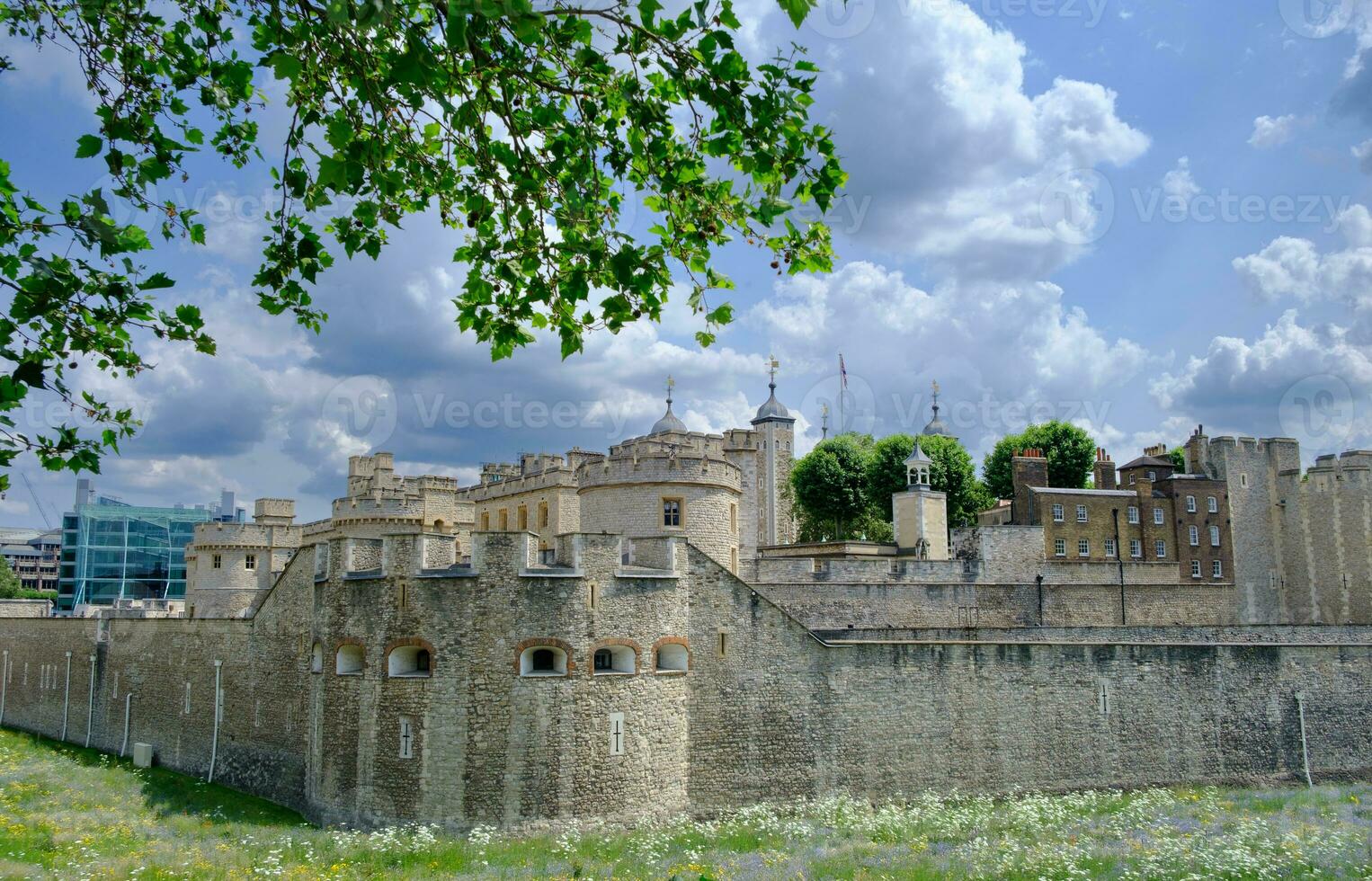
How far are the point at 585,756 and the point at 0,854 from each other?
9.80 metres

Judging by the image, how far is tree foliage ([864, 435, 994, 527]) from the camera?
171ft

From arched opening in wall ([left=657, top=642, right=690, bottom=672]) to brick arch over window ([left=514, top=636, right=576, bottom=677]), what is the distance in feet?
7.10

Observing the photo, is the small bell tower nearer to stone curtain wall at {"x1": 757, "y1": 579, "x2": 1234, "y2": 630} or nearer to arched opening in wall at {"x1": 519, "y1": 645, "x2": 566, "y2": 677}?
stone curtain wall at {"x1": 757, "y1": 579, "x2": 1234, "y2": 630}

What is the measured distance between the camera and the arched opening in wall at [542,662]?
19.9 metres

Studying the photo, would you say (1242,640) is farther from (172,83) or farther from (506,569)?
(172,83)

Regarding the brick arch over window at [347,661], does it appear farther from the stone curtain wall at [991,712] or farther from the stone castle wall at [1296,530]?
the stone castle wall at [1296,530]

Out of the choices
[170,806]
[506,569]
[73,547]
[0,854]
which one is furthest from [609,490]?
[73,547]

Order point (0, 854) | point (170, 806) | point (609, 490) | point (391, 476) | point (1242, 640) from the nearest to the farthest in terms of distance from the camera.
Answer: point (0, 854)
point (170, 806)
point (609, 490)
point (1242, 640)
point (391, 476)

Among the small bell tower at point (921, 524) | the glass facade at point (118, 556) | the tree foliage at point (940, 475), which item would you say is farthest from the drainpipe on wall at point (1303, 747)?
the glass facade at point (118, 556)

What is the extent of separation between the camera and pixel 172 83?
8.98 metres

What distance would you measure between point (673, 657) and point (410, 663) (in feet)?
17.7

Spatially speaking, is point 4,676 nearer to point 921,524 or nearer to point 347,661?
point 347,661


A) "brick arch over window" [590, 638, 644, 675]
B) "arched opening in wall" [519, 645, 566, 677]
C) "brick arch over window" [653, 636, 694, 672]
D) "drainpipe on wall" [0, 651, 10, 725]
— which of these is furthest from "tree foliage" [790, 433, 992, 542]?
"drainpipe on wall" [0, 651, 10, 725]

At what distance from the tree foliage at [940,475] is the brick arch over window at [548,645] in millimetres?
34402
